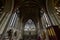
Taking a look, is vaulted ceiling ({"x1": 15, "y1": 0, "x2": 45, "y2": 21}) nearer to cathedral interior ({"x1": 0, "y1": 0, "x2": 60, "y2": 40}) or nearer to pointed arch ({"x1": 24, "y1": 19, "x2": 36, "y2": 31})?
cathedral interior ({"x1": 0, "y1": 0, "x2": 60, "y2": 40})

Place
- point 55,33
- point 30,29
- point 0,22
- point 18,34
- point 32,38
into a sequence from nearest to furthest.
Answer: point 55,33, point 0,22, point 18,34, point 32,38, point 30,29

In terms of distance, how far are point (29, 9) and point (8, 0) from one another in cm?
590

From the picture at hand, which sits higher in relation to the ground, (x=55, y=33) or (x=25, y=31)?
(x=25, y=31)

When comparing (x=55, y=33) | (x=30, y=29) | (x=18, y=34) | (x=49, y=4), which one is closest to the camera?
(x=55, y=33)

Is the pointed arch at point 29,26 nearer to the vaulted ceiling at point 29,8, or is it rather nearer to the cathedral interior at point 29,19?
the cathedral interior at point 29,19

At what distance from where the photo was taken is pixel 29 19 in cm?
2316

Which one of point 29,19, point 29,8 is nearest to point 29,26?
point 29,19

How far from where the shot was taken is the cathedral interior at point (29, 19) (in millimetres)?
10953

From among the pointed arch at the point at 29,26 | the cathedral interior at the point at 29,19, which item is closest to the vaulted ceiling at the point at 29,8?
the cathedral interior at the point at 29,19

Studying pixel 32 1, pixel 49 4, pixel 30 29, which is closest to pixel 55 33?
pixel 49 4

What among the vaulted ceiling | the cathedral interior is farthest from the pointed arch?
the vaulted ceiling

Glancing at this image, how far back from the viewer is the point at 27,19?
22.8 meters

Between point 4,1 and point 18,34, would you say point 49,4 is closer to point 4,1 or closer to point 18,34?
point 4,1

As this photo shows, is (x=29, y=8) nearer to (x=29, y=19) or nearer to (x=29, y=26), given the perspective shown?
(x=29, y=19)
